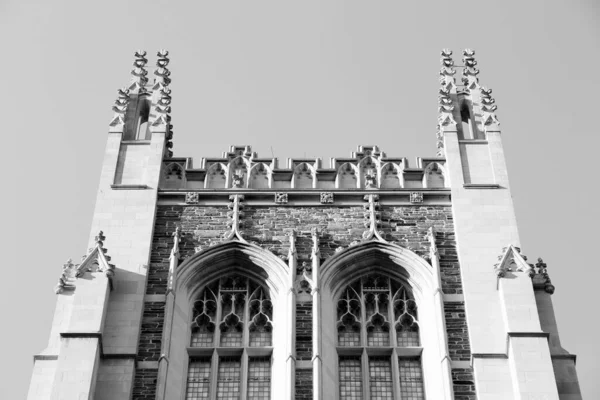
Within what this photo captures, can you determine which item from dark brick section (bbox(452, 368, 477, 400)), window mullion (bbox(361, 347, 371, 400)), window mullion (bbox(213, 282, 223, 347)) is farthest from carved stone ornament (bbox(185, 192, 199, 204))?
dark brick section (bbox(452, 368, 477, 400))

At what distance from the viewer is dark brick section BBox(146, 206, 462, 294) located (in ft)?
92.6

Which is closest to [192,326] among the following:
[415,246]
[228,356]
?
[228,356]

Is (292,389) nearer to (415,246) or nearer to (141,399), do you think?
(141,399)

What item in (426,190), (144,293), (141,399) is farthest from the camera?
(426,190)

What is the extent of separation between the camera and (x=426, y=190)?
2969 cm

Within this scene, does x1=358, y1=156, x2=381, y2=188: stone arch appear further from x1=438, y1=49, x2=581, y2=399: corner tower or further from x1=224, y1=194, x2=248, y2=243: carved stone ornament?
x1=224, y1=194, x2=248, y2=243: carved stone ornament

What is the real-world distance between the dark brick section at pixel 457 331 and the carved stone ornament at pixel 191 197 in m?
5.77

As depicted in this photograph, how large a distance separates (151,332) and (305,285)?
3.09m

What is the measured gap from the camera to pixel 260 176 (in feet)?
100

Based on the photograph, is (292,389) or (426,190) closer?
(292,389)

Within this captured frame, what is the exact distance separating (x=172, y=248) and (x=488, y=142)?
730cm

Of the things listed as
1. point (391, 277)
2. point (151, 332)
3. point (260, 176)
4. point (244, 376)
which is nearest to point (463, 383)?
point (391, 277)

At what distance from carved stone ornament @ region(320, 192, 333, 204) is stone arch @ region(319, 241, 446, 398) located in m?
1.61

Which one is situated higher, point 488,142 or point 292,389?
point 488,142
